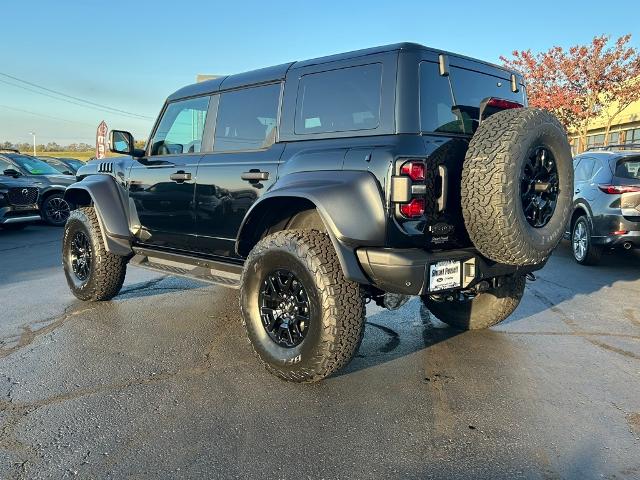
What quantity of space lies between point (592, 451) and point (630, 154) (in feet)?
18.3

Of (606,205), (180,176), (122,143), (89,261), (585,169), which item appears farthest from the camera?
(585,169)

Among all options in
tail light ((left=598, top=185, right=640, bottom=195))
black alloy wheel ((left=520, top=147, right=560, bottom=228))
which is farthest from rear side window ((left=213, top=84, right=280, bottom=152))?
tail light ((left=598, top=185, right=640, bottom=195))

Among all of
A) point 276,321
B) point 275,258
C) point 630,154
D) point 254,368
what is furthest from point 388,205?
point 630,154

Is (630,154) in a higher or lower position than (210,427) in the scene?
higher

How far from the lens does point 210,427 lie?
112 inches

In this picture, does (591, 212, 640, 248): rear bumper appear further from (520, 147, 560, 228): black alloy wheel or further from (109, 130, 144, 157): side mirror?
(109, 130, 144, 157): side mirror

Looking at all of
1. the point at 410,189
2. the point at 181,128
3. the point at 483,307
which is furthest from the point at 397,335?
the point at 181,128

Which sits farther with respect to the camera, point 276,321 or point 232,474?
point 276,321

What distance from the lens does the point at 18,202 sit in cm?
1102

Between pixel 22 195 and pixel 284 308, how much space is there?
32.0 feet

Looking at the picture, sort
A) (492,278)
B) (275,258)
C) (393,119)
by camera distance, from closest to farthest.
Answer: (393,119) < (275,258) < (492,278)

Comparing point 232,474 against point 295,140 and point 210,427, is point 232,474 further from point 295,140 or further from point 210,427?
point 295,140

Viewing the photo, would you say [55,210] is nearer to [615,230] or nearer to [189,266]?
[189,266]

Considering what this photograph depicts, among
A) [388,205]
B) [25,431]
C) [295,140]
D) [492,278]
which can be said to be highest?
[295,140]
